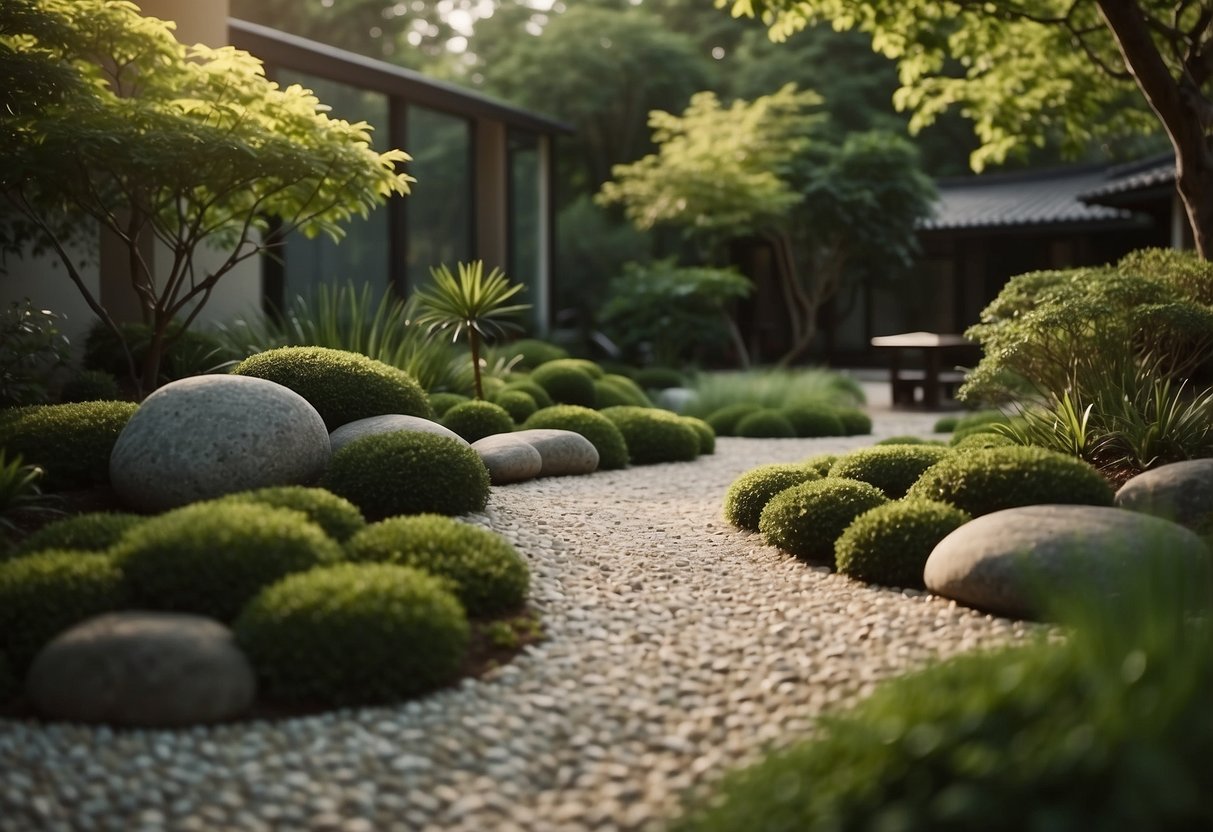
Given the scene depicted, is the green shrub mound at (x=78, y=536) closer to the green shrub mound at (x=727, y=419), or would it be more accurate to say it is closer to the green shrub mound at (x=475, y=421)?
the green shrub mound at (x=475, y=421)

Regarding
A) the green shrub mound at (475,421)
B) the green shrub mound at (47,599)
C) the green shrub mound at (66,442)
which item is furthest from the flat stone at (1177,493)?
the green shrub mound at (66,442)

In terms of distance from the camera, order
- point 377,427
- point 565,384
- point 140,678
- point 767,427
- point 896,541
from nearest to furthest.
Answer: point 140,678, point 896,541, point 377,427, point 565,384, point 767,427

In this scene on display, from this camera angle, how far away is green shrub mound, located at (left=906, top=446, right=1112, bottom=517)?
18.4 ft

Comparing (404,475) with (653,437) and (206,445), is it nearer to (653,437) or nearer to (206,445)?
(206,445)

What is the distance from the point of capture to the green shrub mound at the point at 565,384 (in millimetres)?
11891

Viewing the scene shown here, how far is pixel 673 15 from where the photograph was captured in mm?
31766

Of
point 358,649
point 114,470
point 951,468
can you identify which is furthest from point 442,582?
point 951,468

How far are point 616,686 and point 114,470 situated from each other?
312 centimetres

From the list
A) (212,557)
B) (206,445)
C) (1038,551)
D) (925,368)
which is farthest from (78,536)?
(925,368)

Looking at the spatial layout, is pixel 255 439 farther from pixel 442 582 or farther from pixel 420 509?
pixel 442 582

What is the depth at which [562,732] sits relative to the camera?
12.6ft

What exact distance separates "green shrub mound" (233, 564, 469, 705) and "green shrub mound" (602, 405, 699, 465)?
608 centimetres

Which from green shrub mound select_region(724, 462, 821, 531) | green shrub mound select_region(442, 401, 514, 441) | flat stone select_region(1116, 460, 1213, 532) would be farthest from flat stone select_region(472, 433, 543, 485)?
flat stone select_region(1116, 460, 1213, 532)

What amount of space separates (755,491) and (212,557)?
358 cm
